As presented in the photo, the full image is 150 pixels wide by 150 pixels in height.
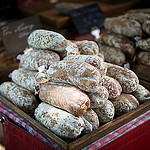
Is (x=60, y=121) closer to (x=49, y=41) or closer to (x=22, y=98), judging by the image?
(x=22, y=98)

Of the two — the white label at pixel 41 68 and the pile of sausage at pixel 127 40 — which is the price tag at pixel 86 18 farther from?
the white label at pixel 41 68

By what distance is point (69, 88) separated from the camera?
4.56 feet

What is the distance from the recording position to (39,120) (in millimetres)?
1457

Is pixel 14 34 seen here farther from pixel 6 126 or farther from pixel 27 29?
pixel 6 126

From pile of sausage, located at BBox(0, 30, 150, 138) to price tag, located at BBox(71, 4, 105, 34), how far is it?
1.35 meters

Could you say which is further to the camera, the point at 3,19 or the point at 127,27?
the point at 3,19

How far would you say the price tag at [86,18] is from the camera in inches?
122

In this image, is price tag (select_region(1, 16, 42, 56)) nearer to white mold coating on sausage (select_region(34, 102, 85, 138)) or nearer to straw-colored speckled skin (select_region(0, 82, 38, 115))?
straw-colored speckled skin (select_region(0, 82, 38, 115))

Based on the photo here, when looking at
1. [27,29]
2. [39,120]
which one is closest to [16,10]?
[27,29]

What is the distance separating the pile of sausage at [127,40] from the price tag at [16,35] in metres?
0.85

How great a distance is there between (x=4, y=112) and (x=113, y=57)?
118 cm

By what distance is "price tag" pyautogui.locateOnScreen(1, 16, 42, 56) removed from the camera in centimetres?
240

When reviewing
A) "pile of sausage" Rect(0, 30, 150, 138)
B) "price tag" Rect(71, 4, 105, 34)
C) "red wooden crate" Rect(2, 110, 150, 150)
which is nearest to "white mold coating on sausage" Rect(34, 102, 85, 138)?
"pile of sausage" Rect(0, 30, 150, 138)

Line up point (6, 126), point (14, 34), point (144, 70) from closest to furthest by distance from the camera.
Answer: point (6, 126), point (144, 70), point (14, 34)
